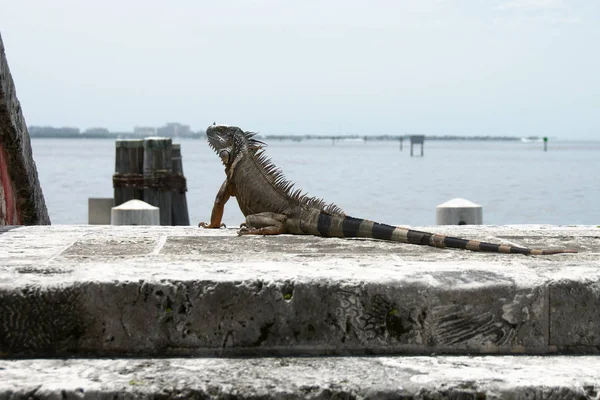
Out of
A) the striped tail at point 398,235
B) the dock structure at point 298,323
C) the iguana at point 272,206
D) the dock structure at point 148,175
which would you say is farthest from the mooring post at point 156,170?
the dock structure at point 298,323

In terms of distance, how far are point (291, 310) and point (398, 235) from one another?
179 centimetres

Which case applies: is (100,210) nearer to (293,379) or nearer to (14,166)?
(14,166)

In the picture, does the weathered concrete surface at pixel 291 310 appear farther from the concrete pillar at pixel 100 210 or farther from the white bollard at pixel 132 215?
the concrete pillar at pixel 100 210

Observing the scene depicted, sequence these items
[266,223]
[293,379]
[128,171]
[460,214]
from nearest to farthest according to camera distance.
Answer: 1. [293,379]
2. [266,223]
3. [460,214]
4. [128,171]

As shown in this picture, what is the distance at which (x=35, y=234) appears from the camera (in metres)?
5.88

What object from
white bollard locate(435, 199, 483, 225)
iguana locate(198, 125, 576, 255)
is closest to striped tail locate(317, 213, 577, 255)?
iguana locate(198, 125, 576, 255)

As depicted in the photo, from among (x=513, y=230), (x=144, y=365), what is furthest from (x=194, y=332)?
(x=513, y=230)

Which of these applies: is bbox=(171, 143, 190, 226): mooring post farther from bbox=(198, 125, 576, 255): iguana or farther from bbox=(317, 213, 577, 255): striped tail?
bbox=(317, 213, 577, 255): striped tail

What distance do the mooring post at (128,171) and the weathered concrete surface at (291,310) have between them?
33.7 ft

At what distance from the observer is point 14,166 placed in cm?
761

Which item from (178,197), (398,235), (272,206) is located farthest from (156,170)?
(398,235)

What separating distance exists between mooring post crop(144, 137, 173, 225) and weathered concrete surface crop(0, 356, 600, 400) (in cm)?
1069

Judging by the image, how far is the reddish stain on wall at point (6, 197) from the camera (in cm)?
732

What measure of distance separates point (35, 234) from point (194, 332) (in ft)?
7.93
